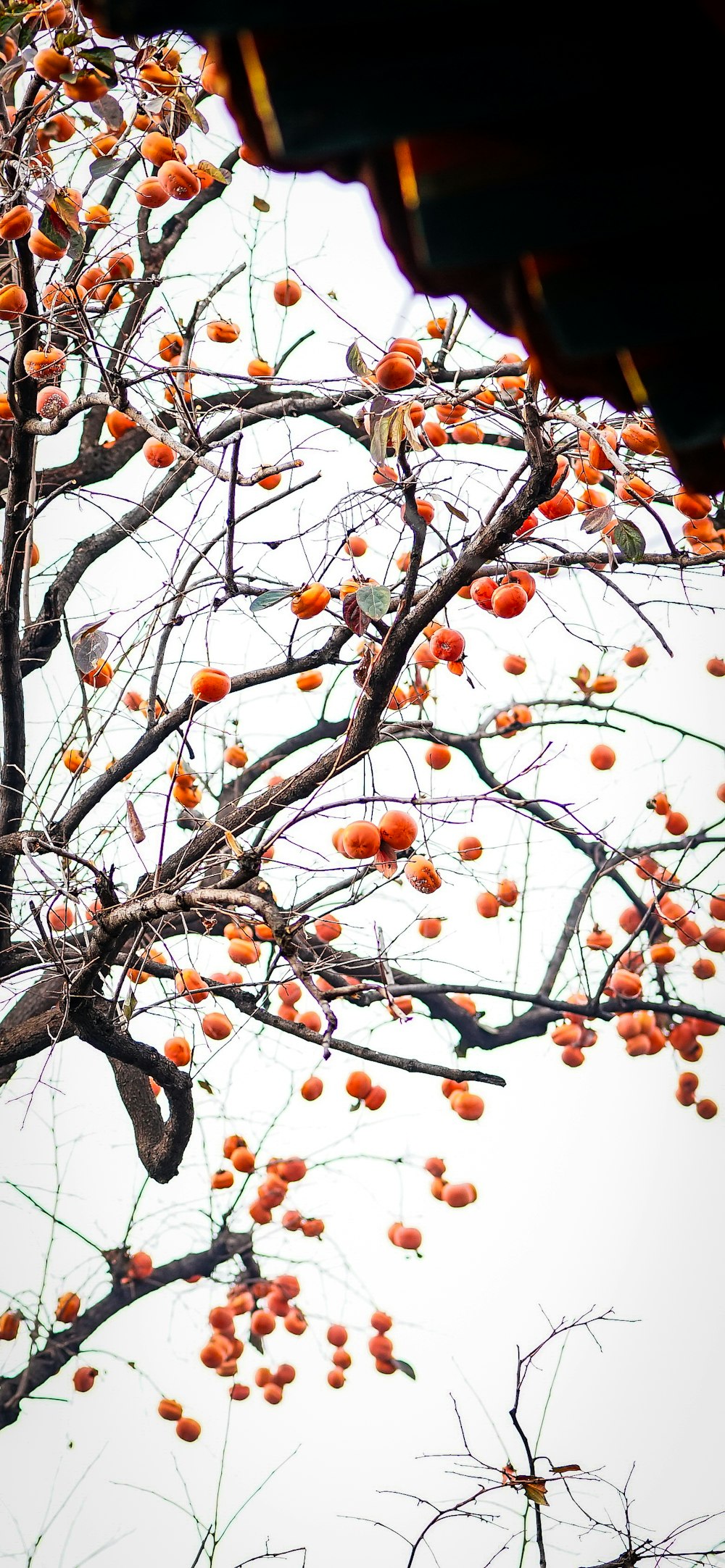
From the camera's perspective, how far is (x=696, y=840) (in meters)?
3.39

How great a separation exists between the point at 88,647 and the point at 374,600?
74 cm

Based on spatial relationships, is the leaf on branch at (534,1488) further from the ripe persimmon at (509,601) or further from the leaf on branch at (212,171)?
the leaf on branch at (212,171)

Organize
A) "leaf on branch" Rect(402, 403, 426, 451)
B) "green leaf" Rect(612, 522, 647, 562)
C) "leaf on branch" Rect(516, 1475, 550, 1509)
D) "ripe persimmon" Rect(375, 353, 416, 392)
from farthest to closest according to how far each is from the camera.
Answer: "leaf on branch" Rect(516, 1475, 550, 1509)
"green leaf" Rect(612, 522, 647, 562)
"ripe persimmon" Rect(375, 353, 416, 392)
"leaf on branch" Rect(402, 403, 426, 451)

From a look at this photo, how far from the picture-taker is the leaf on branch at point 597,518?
6.22 ft

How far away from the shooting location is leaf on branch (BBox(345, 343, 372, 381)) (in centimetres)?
186

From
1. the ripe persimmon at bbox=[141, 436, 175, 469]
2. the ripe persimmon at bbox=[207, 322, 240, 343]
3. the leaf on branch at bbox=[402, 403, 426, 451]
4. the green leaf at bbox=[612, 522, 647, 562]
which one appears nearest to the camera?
the leaf on branch at bbox=[402, 403, 426, 451]

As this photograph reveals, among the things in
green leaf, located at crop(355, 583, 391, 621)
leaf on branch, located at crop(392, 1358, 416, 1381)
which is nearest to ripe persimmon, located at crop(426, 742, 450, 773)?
green leaf, located at crop(355, 583, 391, 621)

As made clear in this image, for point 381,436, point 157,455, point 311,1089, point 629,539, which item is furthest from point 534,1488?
point 157,455

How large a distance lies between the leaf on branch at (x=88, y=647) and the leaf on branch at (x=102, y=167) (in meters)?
0.91

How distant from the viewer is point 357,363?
1876 millimetres

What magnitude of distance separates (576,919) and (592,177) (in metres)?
3.05

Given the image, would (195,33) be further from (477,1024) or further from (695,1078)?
(695,1078)

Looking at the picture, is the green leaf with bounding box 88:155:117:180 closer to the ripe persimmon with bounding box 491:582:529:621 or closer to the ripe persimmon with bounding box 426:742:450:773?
the ripe persimmon with bounding box 491:582:529:621

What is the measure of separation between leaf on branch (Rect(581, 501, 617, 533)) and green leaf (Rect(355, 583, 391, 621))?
41cm
